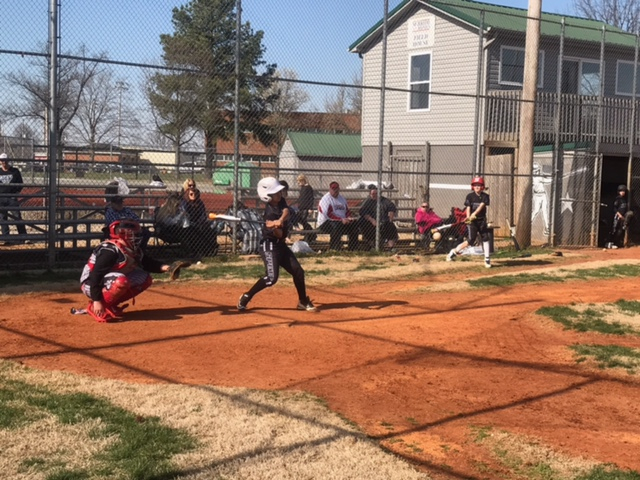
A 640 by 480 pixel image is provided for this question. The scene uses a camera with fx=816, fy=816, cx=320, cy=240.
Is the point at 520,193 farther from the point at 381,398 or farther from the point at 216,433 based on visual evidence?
the point at 216,433

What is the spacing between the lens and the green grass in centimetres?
479

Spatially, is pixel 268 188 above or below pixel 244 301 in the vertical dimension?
above

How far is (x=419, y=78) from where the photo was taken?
26766 mm

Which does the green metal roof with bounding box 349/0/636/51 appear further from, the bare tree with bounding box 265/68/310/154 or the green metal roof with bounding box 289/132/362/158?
the bare tree with bounding box 265/68/310/154

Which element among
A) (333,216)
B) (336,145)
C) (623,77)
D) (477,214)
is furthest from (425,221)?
(623,77)

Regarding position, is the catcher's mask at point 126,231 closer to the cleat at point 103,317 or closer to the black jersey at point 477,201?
the cleat at point 103,317

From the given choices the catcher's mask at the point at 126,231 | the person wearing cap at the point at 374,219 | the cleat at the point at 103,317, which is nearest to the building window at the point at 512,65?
the person wearing cap at the point at 374,219

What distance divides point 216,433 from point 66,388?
64.5 inches

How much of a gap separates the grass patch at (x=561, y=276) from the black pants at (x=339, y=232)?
3.91 metres

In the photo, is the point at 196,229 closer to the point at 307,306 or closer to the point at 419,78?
the point at 307,306

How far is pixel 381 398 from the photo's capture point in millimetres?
6551

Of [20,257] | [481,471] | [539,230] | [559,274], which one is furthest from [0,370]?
[539,230]

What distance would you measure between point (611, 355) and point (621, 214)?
13627 millimetres

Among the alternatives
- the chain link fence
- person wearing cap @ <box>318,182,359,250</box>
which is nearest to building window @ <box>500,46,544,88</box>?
the chain link fence
